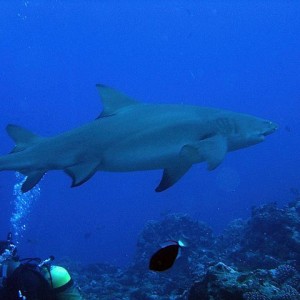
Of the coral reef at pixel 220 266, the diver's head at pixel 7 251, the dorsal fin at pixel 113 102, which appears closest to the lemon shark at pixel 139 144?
the dorsal fin at pixel 113 102

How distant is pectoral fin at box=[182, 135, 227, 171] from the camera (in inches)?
197

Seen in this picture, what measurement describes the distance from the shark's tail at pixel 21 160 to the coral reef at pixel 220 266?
2.32 m

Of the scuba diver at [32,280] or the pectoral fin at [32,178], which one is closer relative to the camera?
the scuba diver at [32,280]

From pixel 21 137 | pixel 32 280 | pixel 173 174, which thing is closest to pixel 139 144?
pixel 173 174

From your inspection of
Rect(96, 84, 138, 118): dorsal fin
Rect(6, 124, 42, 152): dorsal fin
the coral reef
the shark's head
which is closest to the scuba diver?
Rect(6, 124, 42, 152): dorsal fin

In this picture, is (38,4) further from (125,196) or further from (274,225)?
(274,225)

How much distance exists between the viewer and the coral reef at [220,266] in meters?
4.93

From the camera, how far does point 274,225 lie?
10.7m

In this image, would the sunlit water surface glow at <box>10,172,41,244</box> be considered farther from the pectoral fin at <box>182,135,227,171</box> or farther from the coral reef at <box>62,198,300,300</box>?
the pectoral fin at <box>182,135,227,171</box>

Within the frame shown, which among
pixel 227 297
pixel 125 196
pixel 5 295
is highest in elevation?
pixel 5 295

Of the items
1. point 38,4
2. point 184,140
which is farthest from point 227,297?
point 38,4

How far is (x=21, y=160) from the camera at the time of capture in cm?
525

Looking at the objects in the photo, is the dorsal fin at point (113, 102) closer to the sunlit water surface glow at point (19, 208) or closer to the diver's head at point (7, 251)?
the diver's head at point (7, 251)

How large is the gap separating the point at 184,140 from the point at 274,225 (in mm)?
6656
